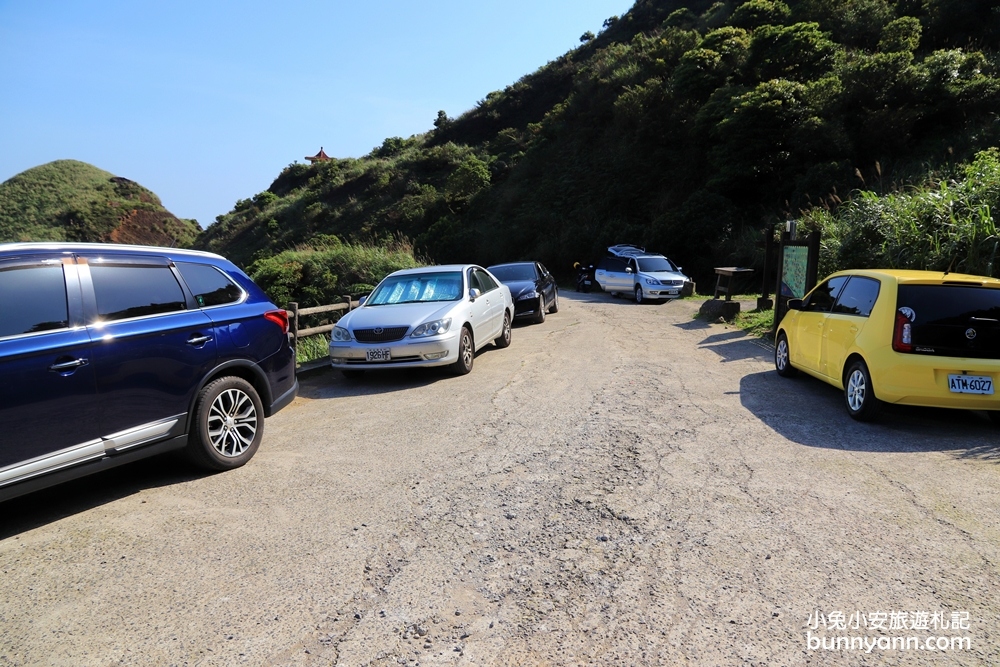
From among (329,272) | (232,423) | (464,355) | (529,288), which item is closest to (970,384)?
(464,355)

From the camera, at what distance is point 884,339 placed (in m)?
6.16

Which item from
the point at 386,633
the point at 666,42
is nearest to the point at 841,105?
the point at 666,42

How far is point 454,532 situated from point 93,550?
2231 mm

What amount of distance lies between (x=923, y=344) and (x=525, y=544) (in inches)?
178

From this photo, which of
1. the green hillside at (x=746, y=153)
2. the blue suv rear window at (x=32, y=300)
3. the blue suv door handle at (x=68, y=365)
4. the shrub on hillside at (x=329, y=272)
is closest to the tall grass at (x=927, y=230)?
the green hillside at (x=746, y=153)

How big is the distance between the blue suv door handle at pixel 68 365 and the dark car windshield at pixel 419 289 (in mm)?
5899

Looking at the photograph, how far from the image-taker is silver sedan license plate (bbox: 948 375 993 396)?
581cm

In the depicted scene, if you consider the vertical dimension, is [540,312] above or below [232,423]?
below

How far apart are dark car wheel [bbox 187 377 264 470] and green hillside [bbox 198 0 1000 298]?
998 cm

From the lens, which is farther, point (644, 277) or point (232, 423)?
point (644, 277)

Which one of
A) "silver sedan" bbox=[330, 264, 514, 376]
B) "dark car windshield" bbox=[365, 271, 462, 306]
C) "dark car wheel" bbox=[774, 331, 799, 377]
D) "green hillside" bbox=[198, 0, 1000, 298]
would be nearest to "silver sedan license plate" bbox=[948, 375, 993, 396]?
"dark car wheel" bbox=[774, 331, 799, 377]

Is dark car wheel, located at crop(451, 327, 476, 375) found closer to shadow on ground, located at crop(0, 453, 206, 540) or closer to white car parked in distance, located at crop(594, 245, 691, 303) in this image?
shadow on ground, located at crop(0, 453, 206, 540)

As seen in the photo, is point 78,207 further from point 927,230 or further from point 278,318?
point 927,230

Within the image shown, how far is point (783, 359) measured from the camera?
877 cm
